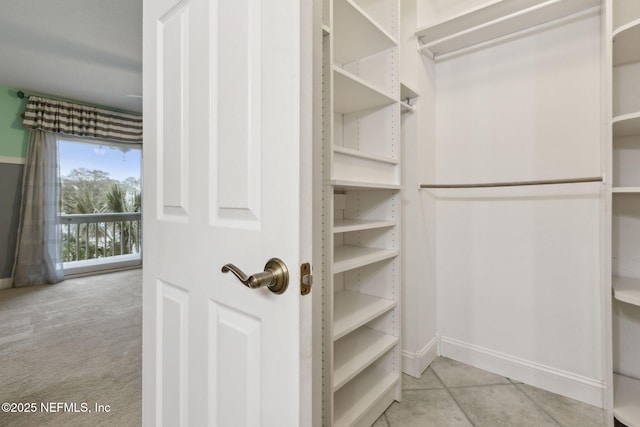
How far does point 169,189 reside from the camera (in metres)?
0.94

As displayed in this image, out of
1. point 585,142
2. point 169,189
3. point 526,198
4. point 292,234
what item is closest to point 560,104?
point 585,142

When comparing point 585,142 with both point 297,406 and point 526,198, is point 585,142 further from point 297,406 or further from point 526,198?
point 297,406

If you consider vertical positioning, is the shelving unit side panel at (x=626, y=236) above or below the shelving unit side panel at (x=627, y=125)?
below

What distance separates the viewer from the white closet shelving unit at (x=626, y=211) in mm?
1558

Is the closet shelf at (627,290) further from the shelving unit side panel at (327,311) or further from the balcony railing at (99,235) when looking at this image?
the balcony railing at (99,235)

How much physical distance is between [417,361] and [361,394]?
1.90 feet

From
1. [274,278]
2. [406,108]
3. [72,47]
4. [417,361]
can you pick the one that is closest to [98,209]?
[72,47]

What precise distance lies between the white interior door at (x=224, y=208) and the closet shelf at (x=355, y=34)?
81 centimetres

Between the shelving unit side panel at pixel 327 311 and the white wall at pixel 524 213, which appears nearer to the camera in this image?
the shelving unit side panel at pixel 327 311

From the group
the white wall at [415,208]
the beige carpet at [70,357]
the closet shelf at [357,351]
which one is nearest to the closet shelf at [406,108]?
the white wall at [415,208]

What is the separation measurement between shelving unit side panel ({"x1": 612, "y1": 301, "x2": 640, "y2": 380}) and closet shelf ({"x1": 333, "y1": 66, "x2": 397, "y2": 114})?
5.57 feet

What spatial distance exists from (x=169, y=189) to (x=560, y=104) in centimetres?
215

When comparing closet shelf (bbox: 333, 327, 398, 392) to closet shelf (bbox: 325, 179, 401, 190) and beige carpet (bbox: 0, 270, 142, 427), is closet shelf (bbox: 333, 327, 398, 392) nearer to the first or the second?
closet shelf (bbox: 325, 179, 401, 190)

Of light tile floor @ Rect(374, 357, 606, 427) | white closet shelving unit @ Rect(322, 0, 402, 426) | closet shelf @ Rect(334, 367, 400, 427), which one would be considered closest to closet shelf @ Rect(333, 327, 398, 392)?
white closet shelving unit @ Rect(322, 0, 402, 426)
